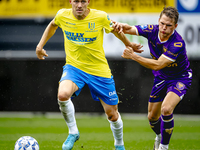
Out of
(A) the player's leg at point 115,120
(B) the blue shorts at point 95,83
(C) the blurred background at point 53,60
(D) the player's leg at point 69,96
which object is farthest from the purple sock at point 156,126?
(C) the blurred background at point 53,60

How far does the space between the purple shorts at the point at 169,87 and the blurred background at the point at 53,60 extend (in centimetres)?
335

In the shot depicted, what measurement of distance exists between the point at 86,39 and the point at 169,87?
132 centimetres

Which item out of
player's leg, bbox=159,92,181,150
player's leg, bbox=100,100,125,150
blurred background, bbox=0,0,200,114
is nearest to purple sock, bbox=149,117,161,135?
player's leg, bbox=159,92,181,150

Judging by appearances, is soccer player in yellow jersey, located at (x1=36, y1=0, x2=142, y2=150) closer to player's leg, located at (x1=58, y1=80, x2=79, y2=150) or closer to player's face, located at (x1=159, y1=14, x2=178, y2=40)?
player's leg, located at (x1=58, y1=80, x2=79, y2=150)

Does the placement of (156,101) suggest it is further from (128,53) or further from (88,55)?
(88,55)

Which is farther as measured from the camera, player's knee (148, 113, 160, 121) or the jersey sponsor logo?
player's knee (148, 113, 160, 121)

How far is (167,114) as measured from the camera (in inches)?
171

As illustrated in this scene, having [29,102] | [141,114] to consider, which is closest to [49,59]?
[29,102]

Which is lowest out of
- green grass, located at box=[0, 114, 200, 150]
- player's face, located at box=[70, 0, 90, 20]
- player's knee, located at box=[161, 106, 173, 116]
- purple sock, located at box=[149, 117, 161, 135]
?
green grass, located at box=[0, 114, 200, 150]

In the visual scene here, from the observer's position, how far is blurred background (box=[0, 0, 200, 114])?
26.5 feet

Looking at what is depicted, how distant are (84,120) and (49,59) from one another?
5.77 ft

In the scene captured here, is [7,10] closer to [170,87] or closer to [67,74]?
[67,74]

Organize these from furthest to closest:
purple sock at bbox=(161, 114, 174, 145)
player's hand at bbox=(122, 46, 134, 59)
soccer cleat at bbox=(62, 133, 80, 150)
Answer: purple sock at bbox=(161, 114, 174, 145) < player's hand at bbox=(122, 46, 134, 59) < soccer cleat at bbox=(62, 133, 80, 150)

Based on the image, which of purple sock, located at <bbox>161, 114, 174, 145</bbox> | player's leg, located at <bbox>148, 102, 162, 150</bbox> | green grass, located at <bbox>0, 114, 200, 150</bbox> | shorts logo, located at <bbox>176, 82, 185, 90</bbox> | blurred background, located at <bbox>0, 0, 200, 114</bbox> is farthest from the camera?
blurred background, located at <bbox>0, 0, 200, 114</bbox>
